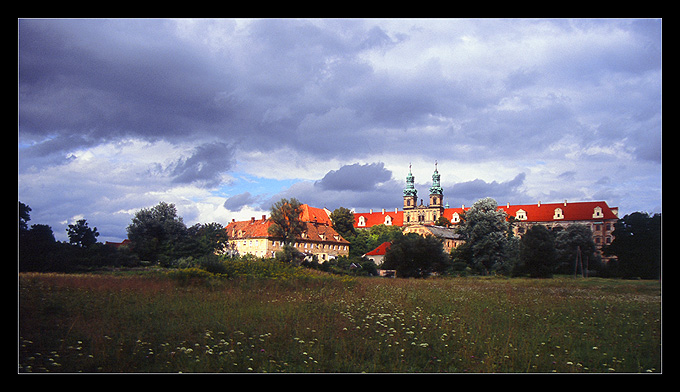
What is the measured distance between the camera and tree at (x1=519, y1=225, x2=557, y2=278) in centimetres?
3322

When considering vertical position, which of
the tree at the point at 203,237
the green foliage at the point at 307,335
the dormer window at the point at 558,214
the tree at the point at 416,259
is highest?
the dormer window at the point at 558,214

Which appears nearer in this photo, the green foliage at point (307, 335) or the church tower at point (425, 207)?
the green foliage at point (307, 335)

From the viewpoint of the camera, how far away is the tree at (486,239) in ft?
141

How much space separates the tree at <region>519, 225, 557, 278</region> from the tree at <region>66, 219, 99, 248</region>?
29.7 metres

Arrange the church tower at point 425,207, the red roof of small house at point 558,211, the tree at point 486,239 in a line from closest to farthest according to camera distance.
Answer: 1. the tree at point 486,239
2. the red roof of small house at point 558,211
3. the church tower at point 425,207

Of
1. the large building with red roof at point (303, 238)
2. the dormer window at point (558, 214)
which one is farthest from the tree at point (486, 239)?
the dormer window at point (558, 214)

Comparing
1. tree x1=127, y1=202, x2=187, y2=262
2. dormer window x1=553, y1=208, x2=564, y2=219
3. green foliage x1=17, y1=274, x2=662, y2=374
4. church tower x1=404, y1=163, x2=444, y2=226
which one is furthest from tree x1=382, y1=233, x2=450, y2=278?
church tower x1=404, y1=163, x2=444, y2=226

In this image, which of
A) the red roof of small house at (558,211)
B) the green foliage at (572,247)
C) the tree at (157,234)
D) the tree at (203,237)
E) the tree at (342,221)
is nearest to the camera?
the tree at (157,234)

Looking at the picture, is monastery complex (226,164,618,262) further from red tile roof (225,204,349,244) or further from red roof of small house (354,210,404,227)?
red roof of small house (354,210,404,227)

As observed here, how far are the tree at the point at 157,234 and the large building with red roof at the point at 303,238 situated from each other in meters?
29.1

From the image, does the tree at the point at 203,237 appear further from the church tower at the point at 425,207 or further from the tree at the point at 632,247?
the church tower at the point at 425,207

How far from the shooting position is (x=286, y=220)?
6412 cm
